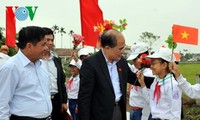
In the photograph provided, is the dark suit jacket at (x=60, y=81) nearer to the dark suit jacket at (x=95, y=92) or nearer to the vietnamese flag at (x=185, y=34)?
the dark suit jacket at (x=95, y=92)

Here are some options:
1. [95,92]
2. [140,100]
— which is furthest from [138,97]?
[95,92]

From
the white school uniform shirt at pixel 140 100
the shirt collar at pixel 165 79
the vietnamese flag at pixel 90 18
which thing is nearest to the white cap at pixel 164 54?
the shirt collar at pixel 165 79

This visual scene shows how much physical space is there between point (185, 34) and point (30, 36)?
152cm

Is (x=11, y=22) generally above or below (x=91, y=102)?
above

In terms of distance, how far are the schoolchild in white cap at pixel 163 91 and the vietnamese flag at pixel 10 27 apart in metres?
5.70

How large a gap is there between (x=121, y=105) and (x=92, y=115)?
36 centimetres

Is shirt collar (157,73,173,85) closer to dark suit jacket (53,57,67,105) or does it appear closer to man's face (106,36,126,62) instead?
man's face (106,36,126,62)

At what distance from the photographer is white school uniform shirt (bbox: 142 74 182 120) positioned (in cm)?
342

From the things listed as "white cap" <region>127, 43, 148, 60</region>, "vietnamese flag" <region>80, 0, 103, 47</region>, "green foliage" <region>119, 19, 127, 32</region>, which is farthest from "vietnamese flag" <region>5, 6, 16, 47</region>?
"green foliage" <region>119, 19, 127, 32</region>

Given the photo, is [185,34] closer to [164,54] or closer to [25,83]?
[164,54]

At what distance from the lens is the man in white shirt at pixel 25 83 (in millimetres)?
2705

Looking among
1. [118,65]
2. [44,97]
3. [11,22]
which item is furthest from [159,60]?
[11,22]

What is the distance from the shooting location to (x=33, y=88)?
112 inches

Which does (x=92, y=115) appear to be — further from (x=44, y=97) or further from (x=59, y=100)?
(x=59, y=100)
